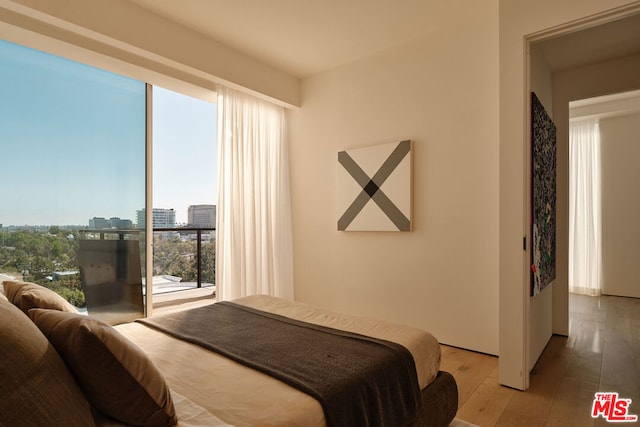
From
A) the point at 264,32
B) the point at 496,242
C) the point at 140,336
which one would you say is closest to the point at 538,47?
the point at 496,242

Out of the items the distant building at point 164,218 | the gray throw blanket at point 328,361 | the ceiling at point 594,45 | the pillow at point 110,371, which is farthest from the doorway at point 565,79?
the distant building at point 164,218

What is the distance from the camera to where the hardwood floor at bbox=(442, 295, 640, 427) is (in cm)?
208

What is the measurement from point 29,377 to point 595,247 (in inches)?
263

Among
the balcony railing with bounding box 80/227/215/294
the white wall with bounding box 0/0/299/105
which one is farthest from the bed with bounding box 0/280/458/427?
the balcony railing with bounding box 80/227/215/294

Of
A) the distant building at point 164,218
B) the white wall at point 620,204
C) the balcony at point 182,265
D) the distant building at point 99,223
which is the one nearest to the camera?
the distant building at point 99,223

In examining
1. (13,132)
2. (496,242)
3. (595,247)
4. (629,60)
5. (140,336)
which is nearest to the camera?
(140,336)

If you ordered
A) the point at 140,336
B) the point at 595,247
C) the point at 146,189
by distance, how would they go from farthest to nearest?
the point at 595,247, the point at 146,189, the point at 140,336

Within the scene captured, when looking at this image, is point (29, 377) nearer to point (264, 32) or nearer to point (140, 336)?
point (140, 336)

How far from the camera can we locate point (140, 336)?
1.91 meters

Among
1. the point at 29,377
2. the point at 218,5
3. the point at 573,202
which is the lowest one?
the point at 29,377

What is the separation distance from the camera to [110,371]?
→ 1.00 meters

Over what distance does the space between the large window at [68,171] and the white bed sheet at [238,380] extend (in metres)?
1.46

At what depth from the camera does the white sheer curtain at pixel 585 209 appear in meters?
5.36

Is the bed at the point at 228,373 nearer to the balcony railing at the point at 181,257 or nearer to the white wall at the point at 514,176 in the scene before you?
the white wall at the point at 514,176
